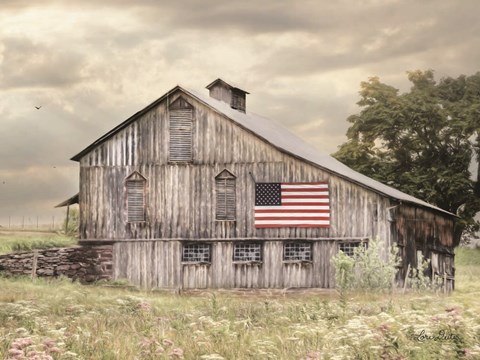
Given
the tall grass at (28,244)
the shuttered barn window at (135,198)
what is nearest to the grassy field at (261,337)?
the shuttered barn window at (135,198)

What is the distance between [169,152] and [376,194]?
8.80 metres

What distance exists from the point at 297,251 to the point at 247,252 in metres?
2.06

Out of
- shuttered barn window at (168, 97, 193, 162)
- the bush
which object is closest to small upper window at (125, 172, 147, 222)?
shuttered barn window at (168, 97, 193, 162)

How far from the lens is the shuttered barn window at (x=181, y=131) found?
1352 inches

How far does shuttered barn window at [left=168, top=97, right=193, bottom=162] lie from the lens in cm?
3434

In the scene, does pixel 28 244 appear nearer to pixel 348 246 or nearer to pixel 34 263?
pixel 34 263

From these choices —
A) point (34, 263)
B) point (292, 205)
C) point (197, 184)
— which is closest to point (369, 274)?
point (292, 205)

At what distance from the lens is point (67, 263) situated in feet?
113

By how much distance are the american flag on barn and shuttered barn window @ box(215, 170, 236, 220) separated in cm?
106

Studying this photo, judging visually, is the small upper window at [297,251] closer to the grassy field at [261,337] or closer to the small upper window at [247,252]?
the small upper window at [247,252]

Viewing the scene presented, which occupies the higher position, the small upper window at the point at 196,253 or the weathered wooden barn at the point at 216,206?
the weathered wooden barn at the point at 216,206

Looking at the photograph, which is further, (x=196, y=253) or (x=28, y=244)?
(x=28, y=244)

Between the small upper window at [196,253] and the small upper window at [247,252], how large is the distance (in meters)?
1.14

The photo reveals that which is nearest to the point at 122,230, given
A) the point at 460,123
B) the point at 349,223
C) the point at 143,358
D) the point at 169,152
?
the point at 169,152
